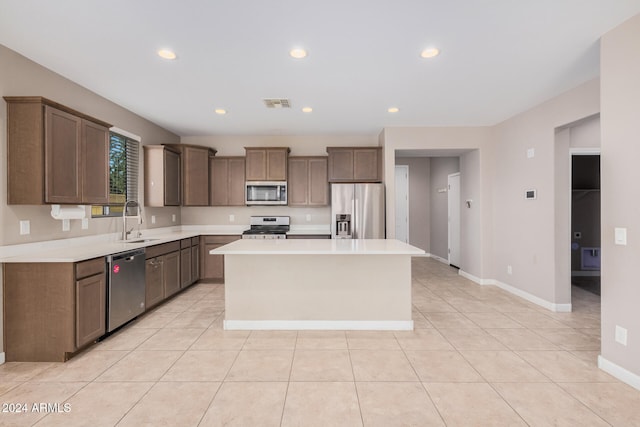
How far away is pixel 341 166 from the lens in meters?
5.40

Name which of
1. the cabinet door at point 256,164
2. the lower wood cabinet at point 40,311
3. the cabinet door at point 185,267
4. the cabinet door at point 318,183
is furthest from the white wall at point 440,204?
the lower wood cabinet at point 40,311

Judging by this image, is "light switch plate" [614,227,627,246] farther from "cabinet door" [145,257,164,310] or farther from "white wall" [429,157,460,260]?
"cabinet door" [145,257,164,310]

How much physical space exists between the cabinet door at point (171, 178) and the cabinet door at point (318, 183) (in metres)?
2.26

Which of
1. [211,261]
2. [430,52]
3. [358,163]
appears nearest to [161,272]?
[211,261]

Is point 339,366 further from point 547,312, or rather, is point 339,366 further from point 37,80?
point 37,80

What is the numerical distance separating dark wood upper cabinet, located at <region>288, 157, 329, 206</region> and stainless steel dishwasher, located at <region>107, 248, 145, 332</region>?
8.87ft

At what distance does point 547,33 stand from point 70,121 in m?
4.21

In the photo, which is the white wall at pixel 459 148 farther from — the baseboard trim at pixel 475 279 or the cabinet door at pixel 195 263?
the cabinet door at pixel 195 263

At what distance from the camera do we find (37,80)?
2867 millimetres

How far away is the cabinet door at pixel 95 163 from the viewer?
3024 mm

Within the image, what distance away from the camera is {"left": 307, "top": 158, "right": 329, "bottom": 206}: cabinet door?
5.48 metres

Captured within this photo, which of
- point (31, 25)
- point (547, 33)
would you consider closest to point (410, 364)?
point (547, 33)

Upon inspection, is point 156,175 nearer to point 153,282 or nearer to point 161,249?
point 161,249

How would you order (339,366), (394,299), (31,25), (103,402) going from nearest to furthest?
(103,402) < (31,25) < (339,366) < (394,299)
